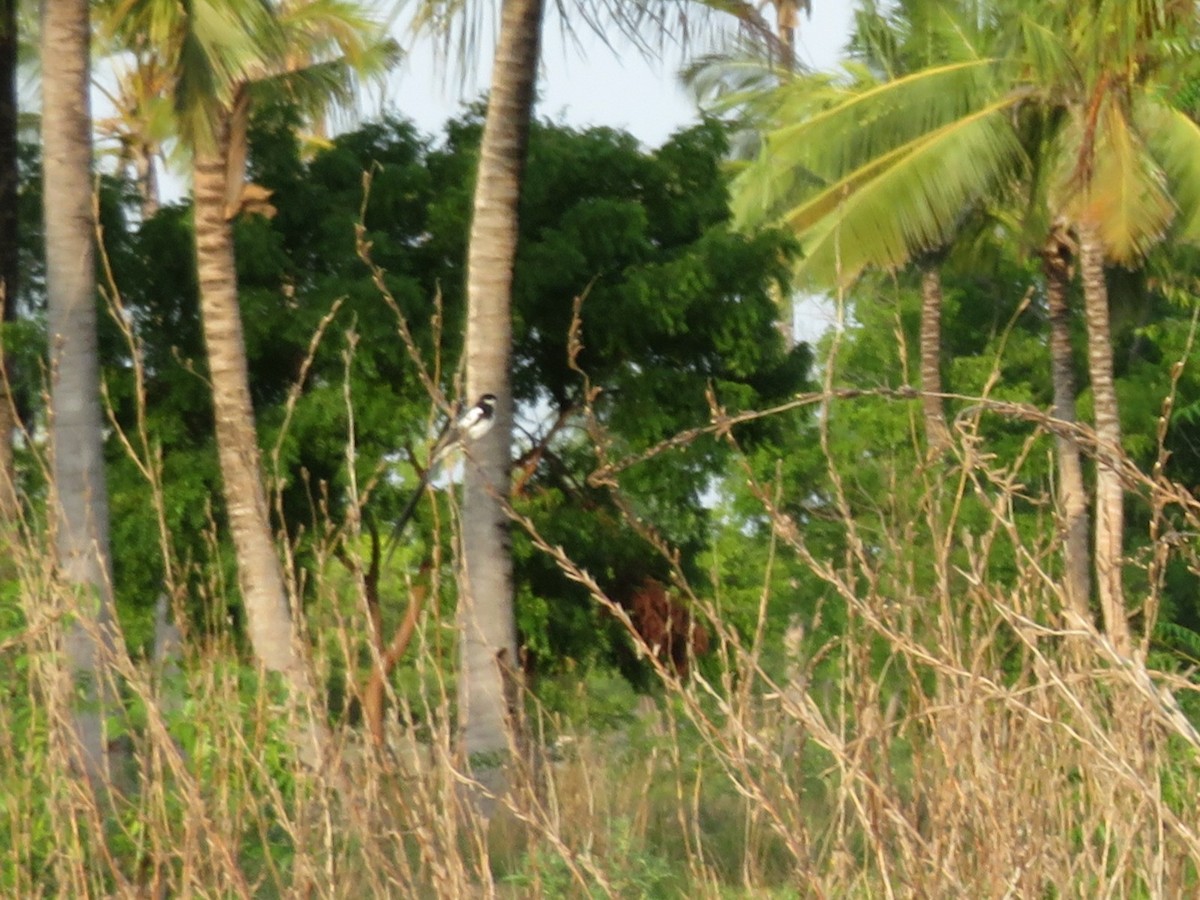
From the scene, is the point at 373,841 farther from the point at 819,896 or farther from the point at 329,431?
the point at 329,431

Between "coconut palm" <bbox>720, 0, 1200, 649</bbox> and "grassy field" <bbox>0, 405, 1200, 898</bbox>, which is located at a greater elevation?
"coconut palm" <bbox>720, 0, 1200, 649</bbox>

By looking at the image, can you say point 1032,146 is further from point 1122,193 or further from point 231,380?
point 231,380

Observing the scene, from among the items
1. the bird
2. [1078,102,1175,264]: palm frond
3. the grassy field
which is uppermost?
[1078,102,1175,264]: palm frond

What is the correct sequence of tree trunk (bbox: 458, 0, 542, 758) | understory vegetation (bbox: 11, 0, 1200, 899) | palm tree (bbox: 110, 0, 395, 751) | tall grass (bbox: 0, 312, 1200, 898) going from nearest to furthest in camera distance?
tall grass (bbox: 0, 312, 1200, 898) < understory vegetation (bbox: 11, 0, 1200, 899) < tree trunk (bbox: 458, 0, 542, 758) < palm tree (bbox: 110, 0, 395, 751)

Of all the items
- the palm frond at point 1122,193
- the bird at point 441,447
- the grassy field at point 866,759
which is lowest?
the grassy field at point 866,759

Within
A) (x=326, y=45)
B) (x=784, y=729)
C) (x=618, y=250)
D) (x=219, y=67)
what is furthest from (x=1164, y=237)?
(x=784, y=729)

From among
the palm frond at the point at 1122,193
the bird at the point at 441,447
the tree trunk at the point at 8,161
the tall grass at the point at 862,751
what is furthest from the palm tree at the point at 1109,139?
the tall grass at the point at 862,751

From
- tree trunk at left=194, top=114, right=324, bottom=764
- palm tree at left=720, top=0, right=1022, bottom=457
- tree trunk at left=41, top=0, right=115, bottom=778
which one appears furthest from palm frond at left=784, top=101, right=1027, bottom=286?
tree trunk at left=41, top=0, right=115, bottom=778

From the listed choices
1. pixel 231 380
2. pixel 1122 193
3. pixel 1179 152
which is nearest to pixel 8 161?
pixel 231 380

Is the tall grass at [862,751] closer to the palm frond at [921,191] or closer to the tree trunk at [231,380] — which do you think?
the tree trunk at [231,380]

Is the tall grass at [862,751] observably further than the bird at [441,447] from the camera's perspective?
No

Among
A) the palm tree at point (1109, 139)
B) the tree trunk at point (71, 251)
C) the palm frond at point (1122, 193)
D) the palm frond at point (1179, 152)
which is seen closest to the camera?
the tree trunk at point (71, 251)

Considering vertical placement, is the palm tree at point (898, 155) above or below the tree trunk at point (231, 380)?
above

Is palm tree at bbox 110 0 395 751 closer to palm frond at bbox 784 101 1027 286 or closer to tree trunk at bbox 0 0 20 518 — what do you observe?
tree trunk at bbox 0 0 20 518
